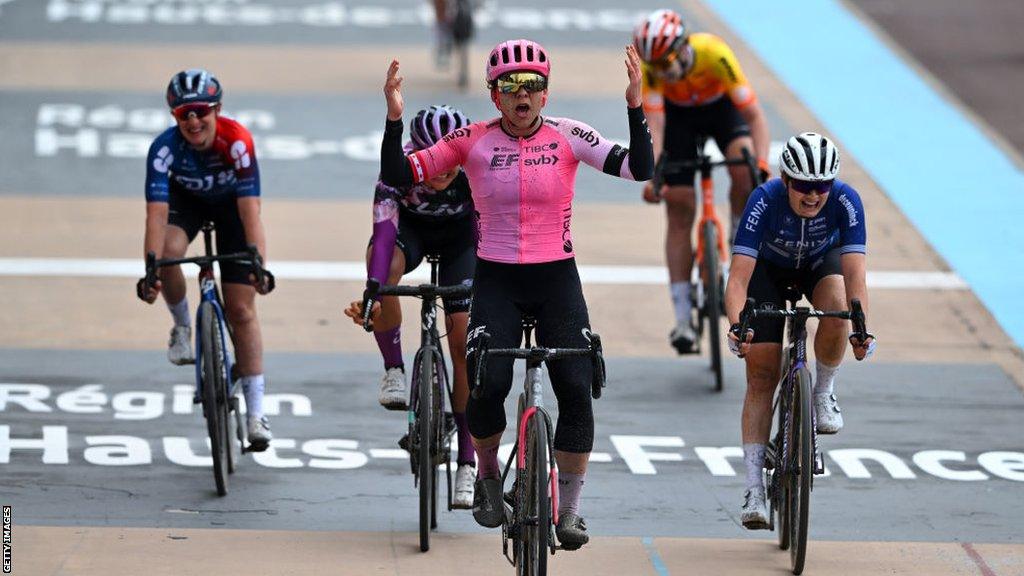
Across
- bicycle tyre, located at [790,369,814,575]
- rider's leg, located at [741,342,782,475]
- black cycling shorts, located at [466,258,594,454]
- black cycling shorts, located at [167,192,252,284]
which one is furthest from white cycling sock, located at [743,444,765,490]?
black cycling shorts, located at [167,192,252,284]

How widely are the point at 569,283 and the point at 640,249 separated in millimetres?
7276

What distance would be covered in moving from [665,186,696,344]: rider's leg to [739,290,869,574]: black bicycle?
3071mm

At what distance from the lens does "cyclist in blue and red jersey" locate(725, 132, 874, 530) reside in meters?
7.49

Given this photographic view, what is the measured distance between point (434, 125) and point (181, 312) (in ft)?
6.82

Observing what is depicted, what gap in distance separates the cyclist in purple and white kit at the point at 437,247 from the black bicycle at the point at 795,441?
4.47 feet

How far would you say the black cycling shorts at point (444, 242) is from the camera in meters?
8.20

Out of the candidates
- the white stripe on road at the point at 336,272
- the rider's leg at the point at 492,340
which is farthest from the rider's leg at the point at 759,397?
the white stripe on road at the point at 336,272

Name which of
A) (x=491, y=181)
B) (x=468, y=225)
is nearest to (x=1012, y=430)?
(x=468, y=225)

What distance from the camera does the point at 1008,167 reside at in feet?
55.5

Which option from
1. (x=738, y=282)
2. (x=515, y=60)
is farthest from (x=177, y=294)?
(x=738, y=282)

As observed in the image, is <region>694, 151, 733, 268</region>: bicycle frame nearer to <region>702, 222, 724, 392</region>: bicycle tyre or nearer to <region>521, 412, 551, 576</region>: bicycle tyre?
<region>702, 222, 724, 392</region>: bicycle tyre

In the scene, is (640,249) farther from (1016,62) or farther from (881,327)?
(1016,62)

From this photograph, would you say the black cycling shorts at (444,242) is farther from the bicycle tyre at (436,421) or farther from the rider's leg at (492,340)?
the rider's leg at (492,340)

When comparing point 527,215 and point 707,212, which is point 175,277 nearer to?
point 527,215
